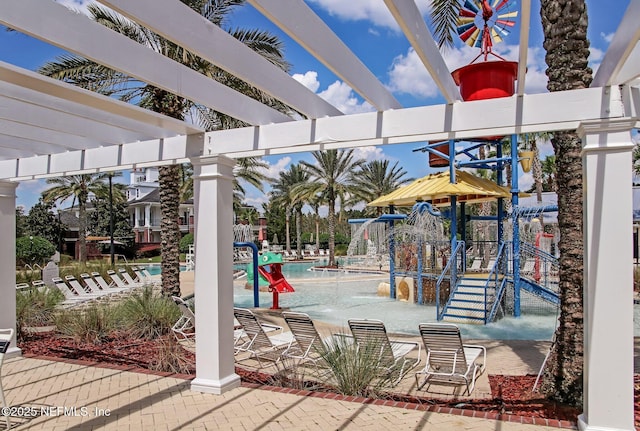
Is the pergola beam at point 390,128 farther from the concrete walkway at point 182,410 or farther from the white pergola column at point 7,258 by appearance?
the concrete walkway at point 182,410

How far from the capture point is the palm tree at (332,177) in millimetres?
33094

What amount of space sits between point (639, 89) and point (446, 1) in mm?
4812

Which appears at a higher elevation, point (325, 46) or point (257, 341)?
point (325, 46)

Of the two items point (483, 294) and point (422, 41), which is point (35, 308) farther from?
point (422, 41)

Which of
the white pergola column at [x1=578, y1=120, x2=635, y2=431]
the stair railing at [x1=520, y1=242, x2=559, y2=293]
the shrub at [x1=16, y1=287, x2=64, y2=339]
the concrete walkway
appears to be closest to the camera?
the white pergola column at [x1=578, y1=120, x2=635, y2=431]

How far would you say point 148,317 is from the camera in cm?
954

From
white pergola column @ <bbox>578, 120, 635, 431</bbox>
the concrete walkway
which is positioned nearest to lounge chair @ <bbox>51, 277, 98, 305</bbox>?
the concrete walkway

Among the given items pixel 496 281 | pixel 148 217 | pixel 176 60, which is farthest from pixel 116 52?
pixel 148 217

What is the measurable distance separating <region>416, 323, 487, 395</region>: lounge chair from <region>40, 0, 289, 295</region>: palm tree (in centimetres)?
640

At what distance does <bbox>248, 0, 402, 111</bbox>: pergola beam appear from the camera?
11.8ft

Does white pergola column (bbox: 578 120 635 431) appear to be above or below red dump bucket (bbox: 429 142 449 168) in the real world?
below

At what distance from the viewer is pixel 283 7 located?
361cm

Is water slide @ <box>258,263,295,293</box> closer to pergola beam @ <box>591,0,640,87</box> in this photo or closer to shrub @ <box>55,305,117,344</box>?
shrub @ <box>55,305,117,344</box>

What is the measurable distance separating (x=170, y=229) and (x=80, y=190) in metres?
28.7
